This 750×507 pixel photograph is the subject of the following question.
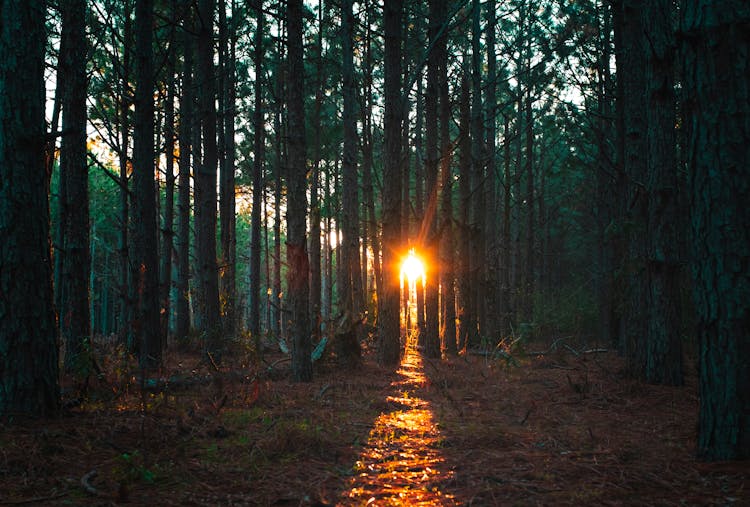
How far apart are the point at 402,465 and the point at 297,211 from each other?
5140 mm

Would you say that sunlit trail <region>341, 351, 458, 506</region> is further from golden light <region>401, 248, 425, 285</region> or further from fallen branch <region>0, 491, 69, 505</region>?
golden light <region>401, 248, 425, 285</region>

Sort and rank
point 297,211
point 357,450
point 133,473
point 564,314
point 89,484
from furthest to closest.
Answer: point 564,314 → point 297,211 → point 357,450 → point 133,473 → point 89,484

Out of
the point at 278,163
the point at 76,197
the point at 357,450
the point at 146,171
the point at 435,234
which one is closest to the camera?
the point at 357,450

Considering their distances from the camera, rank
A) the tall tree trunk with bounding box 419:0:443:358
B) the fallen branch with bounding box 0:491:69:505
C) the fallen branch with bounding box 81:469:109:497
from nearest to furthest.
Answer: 1. the fallen branch with bounding box 0:491:69:505
2. the fallen branch with bounding box 81:469:109:497
3. the tall tree trunk with bounding box 419:0:443:358

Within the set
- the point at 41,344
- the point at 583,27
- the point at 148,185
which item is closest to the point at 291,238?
the point at 148,185

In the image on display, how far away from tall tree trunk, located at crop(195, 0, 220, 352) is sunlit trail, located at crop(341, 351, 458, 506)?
15.6 ft

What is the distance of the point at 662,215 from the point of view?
733 centimetres

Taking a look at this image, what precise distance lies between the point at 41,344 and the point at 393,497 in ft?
10.9

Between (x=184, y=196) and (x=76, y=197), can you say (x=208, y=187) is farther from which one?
(x=184, y=196)

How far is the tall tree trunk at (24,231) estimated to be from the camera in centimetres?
425

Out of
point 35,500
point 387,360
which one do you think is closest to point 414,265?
point 387,360

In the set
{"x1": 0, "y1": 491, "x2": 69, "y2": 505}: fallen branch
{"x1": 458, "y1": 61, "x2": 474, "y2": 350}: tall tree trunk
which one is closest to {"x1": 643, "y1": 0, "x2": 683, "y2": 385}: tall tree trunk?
{"x1": 458, "y1": 61, "x2": 474, "y2": 350}: tall tree trunk

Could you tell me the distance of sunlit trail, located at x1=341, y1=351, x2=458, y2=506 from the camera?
329cm

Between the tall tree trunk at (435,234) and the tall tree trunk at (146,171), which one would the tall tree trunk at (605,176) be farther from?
the tall tree trunk at (146,171)
